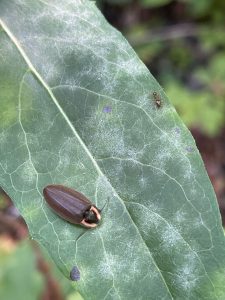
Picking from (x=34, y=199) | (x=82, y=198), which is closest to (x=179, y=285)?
(x=82, y=198)

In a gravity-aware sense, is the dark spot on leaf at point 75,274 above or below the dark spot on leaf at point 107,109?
below

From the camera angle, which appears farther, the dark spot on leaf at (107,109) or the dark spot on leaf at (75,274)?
the dark spot on leaf at (107,109)

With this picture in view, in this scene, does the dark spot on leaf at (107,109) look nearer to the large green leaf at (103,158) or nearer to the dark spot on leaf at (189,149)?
the large green leaf at (103,158)

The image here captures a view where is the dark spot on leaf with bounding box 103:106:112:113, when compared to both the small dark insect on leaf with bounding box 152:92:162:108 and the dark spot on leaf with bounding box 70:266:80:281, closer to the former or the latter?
the small dark insect on leaf with bounding box 152:92:162:108

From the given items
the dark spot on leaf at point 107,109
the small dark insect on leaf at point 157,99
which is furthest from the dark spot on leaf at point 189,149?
the dark spot on leaf at point 107,109

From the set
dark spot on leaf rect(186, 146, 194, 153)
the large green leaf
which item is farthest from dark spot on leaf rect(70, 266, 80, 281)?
dark spot on leaf rect(186, 146, 194, 153)

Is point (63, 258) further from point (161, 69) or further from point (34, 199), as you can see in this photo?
point (161, 69)

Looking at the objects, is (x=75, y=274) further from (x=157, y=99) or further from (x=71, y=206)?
(x=157, y=99)

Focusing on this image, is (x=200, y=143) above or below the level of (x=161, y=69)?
below

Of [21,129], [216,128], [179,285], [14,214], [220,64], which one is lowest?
[14,214]
